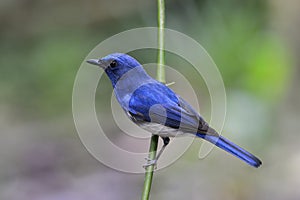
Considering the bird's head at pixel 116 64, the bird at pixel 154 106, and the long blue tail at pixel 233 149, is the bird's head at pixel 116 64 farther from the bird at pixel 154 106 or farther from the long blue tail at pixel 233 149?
the long blue tail at pixel 233 149

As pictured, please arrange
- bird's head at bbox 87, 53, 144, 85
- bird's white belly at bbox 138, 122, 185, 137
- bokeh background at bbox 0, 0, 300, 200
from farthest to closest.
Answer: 1. bokeh background at bbox 0, 0, 300, 200
2. bird's white belly at bbox 138, 122, 185, 137
3. bird's head at bbox 87, 53, 144, 85

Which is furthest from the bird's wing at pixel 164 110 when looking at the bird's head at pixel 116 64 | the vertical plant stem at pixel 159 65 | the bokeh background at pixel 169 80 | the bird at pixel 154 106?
the bokeh background at pixel 169 80

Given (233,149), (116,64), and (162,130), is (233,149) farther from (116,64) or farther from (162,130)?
(116,64)

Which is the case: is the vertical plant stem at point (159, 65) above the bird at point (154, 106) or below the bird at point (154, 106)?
below

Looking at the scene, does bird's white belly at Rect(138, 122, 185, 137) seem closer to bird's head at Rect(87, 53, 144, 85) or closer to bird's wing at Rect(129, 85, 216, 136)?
bird's wing at Rect(129, 85, 216, 136)

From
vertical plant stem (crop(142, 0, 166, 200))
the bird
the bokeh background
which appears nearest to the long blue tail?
the bird

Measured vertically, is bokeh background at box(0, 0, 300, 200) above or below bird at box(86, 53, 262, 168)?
above
